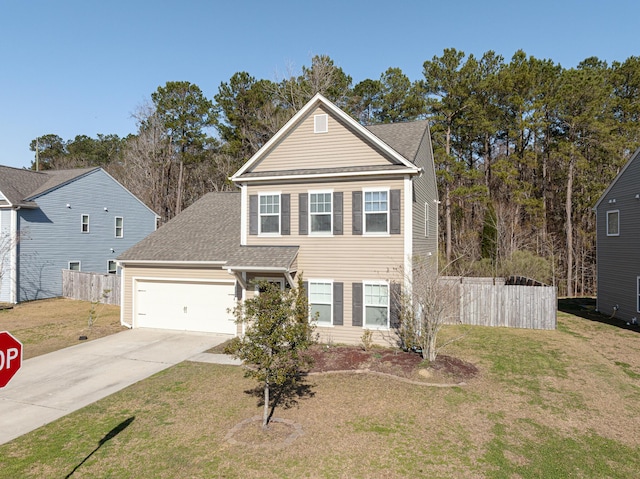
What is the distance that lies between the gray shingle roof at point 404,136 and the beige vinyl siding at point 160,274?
833 centimetres

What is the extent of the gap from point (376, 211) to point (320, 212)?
209 cm

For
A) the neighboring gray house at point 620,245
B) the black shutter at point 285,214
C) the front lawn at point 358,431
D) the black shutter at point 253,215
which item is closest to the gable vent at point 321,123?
the black shutter at point 285,214

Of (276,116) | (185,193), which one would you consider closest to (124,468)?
(276,116)

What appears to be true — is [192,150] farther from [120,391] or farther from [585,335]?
[585,335]

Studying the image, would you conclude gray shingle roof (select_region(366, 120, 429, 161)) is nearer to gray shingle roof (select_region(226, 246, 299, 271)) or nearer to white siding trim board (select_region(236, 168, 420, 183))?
white siding trim board (select_region(236, 168, 420, 183))

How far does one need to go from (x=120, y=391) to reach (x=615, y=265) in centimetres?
2182

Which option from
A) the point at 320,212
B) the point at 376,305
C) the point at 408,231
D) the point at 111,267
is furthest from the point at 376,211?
the point at 111,267

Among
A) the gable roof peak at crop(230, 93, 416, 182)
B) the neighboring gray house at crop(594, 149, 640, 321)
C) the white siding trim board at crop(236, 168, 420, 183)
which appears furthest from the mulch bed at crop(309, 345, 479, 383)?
the neighboring gray house at crop(594, 149, 640, 321)

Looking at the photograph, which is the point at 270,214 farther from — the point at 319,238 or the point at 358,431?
the point at 358,431

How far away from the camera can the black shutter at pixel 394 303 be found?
1304cm

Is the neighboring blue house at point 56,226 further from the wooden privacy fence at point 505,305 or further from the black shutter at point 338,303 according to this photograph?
the wooden privacy fence at point 505,305

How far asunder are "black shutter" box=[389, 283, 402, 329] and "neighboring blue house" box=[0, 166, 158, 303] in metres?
21.4

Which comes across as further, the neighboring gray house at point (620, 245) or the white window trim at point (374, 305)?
the neighboring gray house at point (620, 245)

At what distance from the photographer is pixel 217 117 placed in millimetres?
35875
